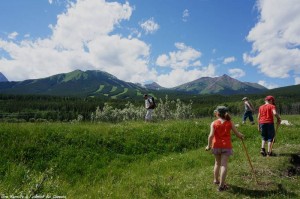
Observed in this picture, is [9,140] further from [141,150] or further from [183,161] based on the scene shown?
[183,161]

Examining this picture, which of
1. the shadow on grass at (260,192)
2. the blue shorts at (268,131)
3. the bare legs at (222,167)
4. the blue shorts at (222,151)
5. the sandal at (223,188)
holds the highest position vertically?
the blue shorts at (268,131)

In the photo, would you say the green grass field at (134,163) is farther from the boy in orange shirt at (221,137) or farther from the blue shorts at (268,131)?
the boy in orange shirt at (221,137)

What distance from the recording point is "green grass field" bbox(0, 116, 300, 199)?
41.0ft

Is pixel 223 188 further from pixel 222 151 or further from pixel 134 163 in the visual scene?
pixel 134 163

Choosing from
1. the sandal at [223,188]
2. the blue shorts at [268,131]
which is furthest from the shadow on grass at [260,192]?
the blue shorts at [268,131]

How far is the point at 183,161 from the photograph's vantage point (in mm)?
17875

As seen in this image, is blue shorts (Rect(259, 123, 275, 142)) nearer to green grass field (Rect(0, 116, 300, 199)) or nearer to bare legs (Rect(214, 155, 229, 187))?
green grass field (Rect(0, 116, 300, 199))

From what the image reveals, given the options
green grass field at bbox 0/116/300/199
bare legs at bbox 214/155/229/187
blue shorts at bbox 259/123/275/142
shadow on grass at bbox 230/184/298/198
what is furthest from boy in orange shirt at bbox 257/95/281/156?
bare legs at bbox 214/155/229/187

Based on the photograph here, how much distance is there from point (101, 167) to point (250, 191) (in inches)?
330

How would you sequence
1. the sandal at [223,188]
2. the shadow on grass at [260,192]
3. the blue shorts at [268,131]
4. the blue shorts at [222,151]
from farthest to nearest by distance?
the blue shorts at [268,131], the blue shorts at [222,151], the sandal at [223,188], the shadow on grass at [260,192]

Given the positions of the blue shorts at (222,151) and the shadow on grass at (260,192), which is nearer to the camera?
the shadow on grass at (260,192)

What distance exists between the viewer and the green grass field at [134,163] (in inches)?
492

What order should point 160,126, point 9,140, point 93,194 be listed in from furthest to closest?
point 160,126, point 9,140, point 93,194

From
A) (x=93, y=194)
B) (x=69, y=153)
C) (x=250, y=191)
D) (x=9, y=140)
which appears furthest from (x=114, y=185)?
(x=9, y=140)
